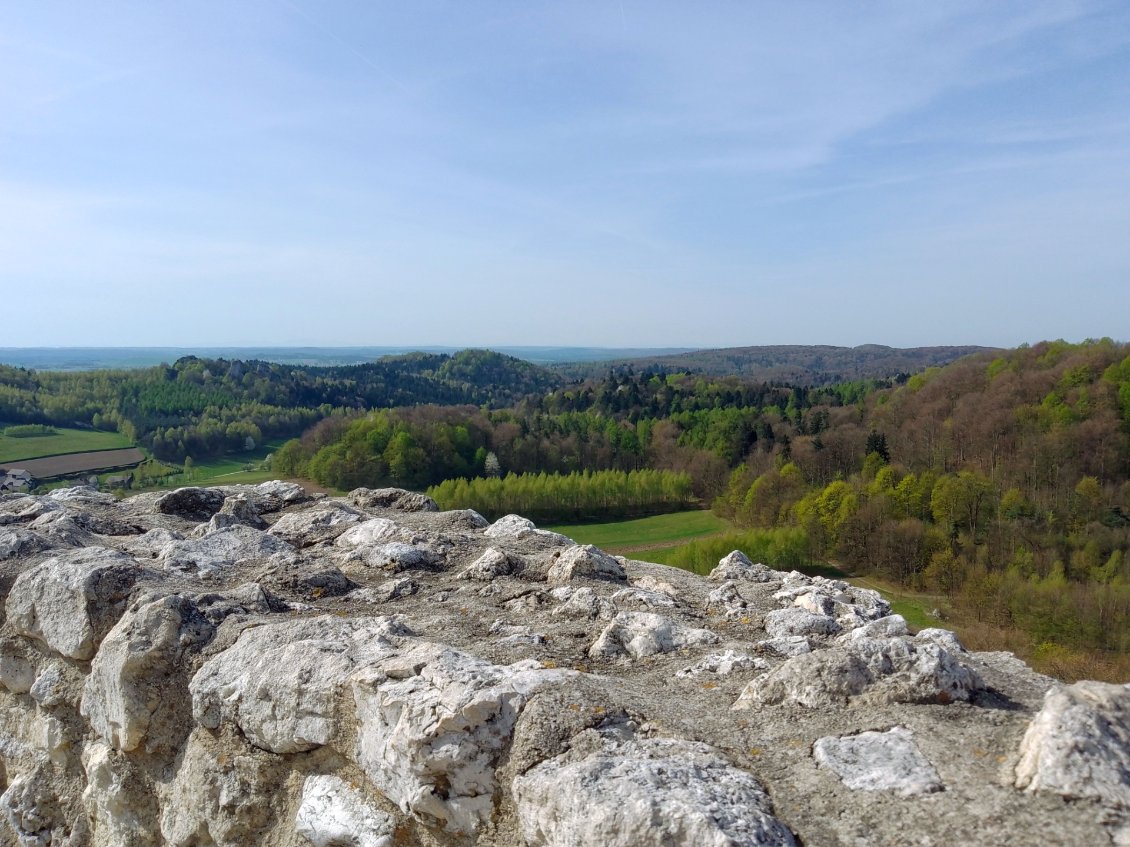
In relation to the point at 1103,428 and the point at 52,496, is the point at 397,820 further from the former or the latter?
the point at 1103,428

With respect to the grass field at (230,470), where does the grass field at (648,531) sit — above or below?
below

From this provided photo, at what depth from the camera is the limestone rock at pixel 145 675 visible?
21.5ft

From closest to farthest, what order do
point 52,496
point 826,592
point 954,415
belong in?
point 826,592 → point 52,496 → point 954,415

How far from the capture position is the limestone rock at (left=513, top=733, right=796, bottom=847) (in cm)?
382

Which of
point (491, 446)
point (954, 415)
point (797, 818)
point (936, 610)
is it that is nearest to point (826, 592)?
point (797, 818)

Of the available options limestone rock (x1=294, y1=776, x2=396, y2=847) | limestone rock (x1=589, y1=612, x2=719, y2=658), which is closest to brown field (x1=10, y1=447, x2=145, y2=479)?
limestone rock (x1=294, y1=776, x2=396, y2=847)

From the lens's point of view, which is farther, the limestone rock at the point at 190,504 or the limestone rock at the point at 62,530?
the limestone rock at the point at 190,504

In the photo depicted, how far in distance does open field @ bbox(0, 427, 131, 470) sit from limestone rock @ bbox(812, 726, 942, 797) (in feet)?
231

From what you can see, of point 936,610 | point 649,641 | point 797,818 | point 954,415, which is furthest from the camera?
point 954,415

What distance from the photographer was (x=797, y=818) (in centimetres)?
400

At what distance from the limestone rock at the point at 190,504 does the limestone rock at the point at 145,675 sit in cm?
561

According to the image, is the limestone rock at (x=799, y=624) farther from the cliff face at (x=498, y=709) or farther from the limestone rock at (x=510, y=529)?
the limestone rock at (x=510, y=529)

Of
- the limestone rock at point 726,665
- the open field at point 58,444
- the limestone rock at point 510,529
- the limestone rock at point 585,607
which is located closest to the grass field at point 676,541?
the limestone rock at point 510,529

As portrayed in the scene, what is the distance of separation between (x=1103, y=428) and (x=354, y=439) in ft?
207
